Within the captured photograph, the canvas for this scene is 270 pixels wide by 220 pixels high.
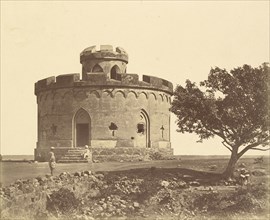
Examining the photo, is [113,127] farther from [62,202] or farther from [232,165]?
[62,202]

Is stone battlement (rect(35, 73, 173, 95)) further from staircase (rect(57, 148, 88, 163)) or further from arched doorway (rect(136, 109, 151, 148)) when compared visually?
staircase (rect(57, 148, 88, 163))

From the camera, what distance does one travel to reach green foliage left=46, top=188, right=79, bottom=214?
52.7 feet

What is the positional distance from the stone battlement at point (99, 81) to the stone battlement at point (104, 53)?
1.47 metres

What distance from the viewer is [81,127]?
2722 centimetres

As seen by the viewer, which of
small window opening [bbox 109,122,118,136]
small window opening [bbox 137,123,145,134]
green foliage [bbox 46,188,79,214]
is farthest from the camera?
small window opening [bbox 137,123,145,134]

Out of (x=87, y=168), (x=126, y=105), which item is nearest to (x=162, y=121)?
(x=126, y=105)

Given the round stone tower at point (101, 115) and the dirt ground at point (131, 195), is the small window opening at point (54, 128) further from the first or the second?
the dirt ground at point (131, 195)

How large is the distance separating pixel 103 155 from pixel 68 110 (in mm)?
3604

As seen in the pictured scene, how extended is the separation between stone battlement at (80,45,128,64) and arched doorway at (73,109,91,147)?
416 cm

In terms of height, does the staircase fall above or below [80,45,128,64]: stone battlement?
below

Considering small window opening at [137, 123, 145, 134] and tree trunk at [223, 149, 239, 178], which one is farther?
small window opening at [137, 123, 145, 134]

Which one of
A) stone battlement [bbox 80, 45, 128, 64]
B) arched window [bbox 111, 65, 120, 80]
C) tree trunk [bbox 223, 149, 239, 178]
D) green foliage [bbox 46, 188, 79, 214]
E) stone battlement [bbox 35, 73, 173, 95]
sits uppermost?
stone battlement [bbox 80, 45, 128, 64]

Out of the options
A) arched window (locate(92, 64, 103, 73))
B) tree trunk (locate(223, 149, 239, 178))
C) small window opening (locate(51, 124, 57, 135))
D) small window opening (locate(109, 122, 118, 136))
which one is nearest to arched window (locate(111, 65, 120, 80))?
arched window (locate(92, 64, 103, 73))

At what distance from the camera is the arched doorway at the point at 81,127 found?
26438 mm
